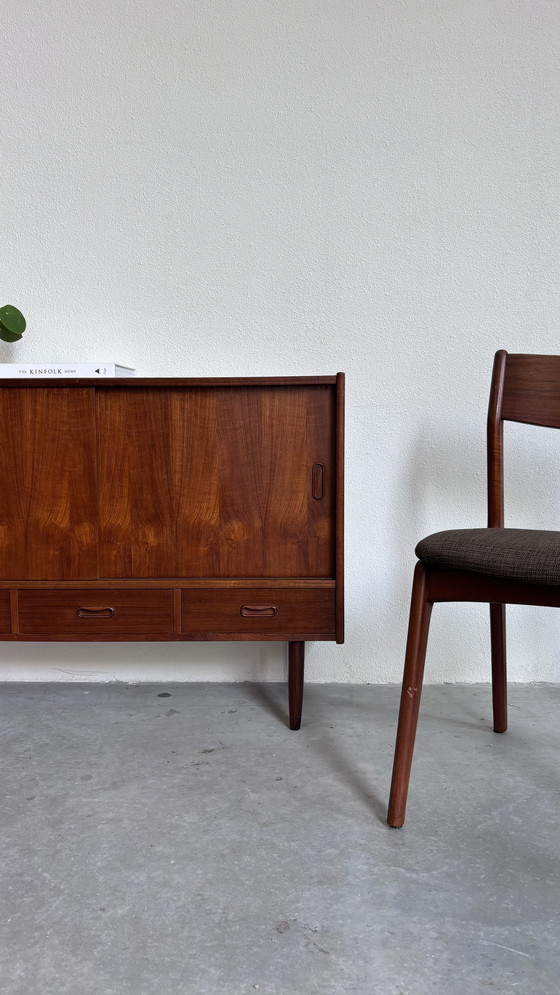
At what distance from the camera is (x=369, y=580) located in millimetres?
2111

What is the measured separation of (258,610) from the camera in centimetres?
168

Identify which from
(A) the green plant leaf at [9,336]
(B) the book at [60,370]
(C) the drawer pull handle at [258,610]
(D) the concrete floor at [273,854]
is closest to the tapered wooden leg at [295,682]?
(D) the concrete floor at [273,854]

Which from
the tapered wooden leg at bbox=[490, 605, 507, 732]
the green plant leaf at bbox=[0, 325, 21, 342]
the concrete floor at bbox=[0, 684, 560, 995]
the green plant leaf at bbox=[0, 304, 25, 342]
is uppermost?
the green plant leaf at bbox=[0, 304, 25, 342]

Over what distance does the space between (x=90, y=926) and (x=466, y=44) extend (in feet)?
7.38

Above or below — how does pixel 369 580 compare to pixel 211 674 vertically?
above

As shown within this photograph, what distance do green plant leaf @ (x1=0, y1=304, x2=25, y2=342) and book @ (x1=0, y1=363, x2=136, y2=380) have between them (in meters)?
0.18

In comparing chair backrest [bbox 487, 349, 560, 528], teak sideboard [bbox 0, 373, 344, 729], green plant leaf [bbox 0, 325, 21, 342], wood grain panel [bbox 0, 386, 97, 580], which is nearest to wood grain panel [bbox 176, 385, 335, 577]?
teak sideboard [bbox 0, 373, 344, 729]

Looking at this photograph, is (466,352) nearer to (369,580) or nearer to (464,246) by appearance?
(464,246)

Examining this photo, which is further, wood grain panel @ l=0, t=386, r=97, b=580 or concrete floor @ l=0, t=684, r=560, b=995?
wood grain panel @ l=0, t=386, r=97, b=580

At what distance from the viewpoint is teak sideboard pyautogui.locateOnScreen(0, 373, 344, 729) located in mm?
1658

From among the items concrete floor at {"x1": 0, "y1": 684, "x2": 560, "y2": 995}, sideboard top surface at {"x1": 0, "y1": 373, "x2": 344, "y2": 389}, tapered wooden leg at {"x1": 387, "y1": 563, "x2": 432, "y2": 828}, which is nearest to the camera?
concrete floor at {"x1": 0, "y1": 684, "x2": 560, "y2": 995}

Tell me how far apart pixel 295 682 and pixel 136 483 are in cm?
62

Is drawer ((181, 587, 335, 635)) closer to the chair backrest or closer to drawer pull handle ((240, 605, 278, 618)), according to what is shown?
drawer pull handle ((240, 605, 278, 618))

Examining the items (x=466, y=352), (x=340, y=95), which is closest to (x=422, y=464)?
(x=466, y=352)
